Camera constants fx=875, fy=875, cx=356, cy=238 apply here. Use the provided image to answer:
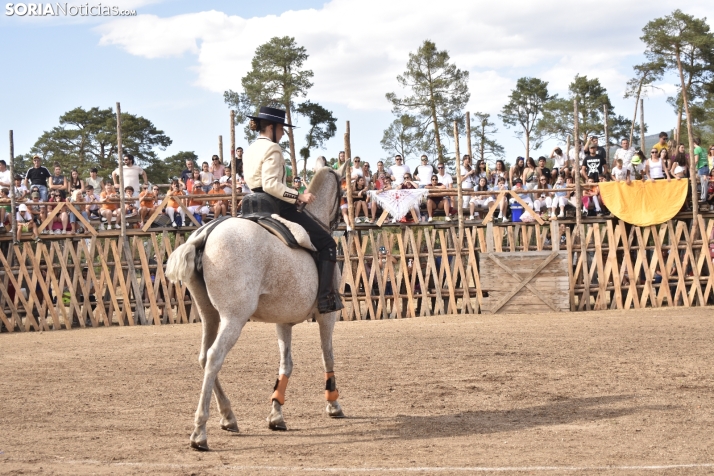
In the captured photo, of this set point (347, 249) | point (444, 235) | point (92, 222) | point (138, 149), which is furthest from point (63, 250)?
point (138, 149)

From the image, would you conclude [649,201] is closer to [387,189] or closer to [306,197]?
[387,189]

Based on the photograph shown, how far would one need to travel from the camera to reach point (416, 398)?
9.74 m

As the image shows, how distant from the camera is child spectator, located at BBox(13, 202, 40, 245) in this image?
68.8 ft

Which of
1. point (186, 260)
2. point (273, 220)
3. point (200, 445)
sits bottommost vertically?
point (200, 445)

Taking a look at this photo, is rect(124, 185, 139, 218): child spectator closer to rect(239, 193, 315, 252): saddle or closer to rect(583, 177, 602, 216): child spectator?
rect(583, 177, 602, 216): child spectator

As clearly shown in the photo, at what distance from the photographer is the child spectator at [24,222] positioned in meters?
21.0

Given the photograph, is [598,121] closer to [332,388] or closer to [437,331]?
[437,331]

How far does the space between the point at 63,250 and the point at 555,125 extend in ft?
97.1

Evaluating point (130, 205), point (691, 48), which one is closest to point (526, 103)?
point (691, 48)

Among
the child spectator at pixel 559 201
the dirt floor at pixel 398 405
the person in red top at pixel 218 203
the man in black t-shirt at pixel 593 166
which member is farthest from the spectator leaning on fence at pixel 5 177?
the man in black t-shirt at pixel 593 166

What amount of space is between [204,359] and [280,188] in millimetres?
1752

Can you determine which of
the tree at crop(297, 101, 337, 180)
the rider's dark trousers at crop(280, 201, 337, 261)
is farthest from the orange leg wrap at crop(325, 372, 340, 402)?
the tree at crop(297, 101, 337, 180)

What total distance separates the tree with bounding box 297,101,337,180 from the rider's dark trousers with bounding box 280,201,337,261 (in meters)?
28.6

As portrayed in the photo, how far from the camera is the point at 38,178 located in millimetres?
22125
